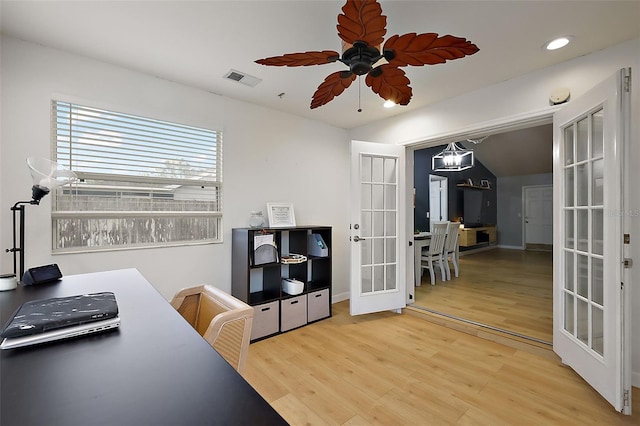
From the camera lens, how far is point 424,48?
132 centimetres

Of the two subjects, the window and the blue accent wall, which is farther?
the blue accent wall

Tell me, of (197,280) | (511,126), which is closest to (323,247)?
(197,280)

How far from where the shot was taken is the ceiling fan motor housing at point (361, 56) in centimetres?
138

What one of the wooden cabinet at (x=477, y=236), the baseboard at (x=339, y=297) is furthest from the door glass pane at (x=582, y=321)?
the wooden cabinet at (x=477, y=236)

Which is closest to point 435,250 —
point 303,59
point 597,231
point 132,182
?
point 597,231

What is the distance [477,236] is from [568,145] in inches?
274

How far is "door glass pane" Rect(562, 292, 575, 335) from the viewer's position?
224 centimetres

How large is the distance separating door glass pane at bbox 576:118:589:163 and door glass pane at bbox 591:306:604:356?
1077 mm

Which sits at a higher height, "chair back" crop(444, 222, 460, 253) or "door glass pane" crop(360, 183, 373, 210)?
"door glass pane" crop(360, 183, 373, 210)

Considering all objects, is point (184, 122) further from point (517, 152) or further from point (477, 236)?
point (477, 236)

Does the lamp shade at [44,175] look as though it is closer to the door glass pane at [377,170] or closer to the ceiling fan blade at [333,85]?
the ceiling fan blade at [333,85]

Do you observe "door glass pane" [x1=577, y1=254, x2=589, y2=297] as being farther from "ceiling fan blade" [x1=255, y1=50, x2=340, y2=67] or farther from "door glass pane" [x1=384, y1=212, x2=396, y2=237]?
"ceiling fan blade" [x1=255, y1=50, x2=340, y2=67]

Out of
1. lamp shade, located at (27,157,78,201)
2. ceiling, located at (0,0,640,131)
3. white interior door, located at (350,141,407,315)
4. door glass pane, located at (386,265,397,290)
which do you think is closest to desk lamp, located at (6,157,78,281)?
lamp shade, located at (27,157,78,201)

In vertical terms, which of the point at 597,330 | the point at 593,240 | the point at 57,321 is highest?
the point at 593,240
